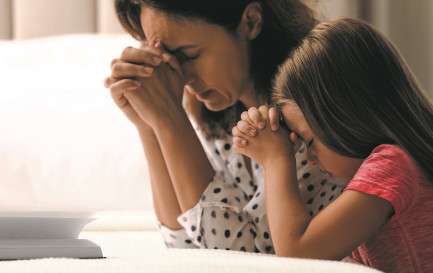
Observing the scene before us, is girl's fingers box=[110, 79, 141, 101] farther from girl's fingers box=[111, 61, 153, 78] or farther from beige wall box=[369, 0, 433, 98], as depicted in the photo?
beige wall box=[369, 0, 433, 98]

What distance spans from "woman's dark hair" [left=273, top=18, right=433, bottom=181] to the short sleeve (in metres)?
0.03

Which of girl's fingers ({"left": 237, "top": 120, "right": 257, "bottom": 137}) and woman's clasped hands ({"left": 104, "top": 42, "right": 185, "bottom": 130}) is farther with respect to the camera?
woman's clasped hands ({"left": 104, "top": 42, "right": 185, "bottom": 130})

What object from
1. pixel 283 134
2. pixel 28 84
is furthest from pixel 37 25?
pixel 283 134

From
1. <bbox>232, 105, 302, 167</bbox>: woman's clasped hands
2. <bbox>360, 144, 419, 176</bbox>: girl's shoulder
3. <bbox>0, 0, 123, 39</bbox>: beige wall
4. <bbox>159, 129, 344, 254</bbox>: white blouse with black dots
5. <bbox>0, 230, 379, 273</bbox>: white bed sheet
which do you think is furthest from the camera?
<bbox>0, 0, 123, 39</bbox>: beige wall

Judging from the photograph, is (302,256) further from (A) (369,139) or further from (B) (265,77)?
(B) (265,77)

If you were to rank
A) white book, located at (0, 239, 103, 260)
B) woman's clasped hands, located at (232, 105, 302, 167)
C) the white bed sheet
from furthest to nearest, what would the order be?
woman's clasped hands, located at (232, 105, 302, 167) → white book, located at (0, 239, 103, 260) → the white bed sheet

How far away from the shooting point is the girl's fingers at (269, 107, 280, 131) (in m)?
0.89

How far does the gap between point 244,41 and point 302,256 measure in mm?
537

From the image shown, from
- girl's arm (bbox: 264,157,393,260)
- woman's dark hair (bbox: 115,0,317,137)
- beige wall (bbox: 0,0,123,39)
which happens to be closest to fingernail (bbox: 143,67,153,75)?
woman's dark hair (bbox: 115,0,317,137)

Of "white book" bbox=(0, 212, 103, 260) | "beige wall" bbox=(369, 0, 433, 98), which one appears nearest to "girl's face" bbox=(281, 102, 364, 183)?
"white book" bbox=(0, 212, 103, 260)

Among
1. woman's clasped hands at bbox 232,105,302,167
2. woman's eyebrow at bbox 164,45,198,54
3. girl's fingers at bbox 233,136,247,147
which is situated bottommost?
girl's fingers at bbox 233,136,247,147

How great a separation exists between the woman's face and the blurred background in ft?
0.91

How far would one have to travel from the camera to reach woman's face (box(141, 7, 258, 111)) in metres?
1.09

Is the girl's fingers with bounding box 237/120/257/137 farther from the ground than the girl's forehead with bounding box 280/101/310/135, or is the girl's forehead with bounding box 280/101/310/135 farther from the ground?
the girl's forehead with bounding box 280/101/310/135
